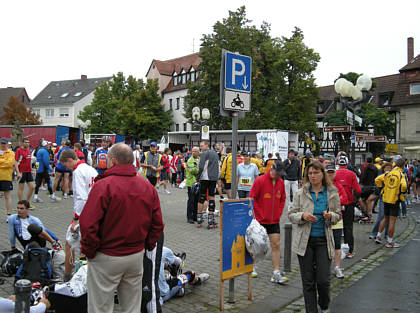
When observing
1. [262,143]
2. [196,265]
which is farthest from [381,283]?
[262,143]

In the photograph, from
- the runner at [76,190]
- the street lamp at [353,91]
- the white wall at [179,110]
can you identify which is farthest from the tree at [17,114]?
the runner at [76,190]

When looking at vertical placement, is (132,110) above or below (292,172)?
above

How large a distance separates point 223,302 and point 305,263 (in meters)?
1.18

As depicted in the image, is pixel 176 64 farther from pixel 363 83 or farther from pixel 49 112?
pixel 363 83

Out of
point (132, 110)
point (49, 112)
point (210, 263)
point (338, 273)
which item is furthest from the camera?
point (49, 112)

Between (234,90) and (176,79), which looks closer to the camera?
(234,90)

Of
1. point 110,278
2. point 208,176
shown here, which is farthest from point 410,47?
point 110,278

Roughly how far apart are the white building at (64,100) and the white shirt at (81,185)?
75168mm

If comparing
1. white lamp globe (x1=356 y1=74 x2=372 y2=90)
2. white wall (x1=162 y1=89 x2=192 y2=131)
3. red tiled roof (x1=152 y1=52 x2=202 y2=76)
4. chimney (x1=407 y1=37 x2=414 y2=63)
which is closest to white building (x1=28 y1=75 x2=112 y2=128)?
red tiled roof (x1=152 y1=52 x2=202 y2=76)

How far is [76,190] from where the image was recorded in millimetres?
5543

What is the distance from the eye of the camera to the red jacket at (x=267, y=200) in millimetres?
6484

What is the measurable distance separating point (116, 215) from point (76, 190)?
2.37 meters

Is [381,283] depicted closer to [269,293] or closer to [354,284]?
[354,284]

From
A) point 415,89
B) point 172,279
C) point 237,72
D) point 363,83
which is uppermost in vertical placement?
point 415,89
